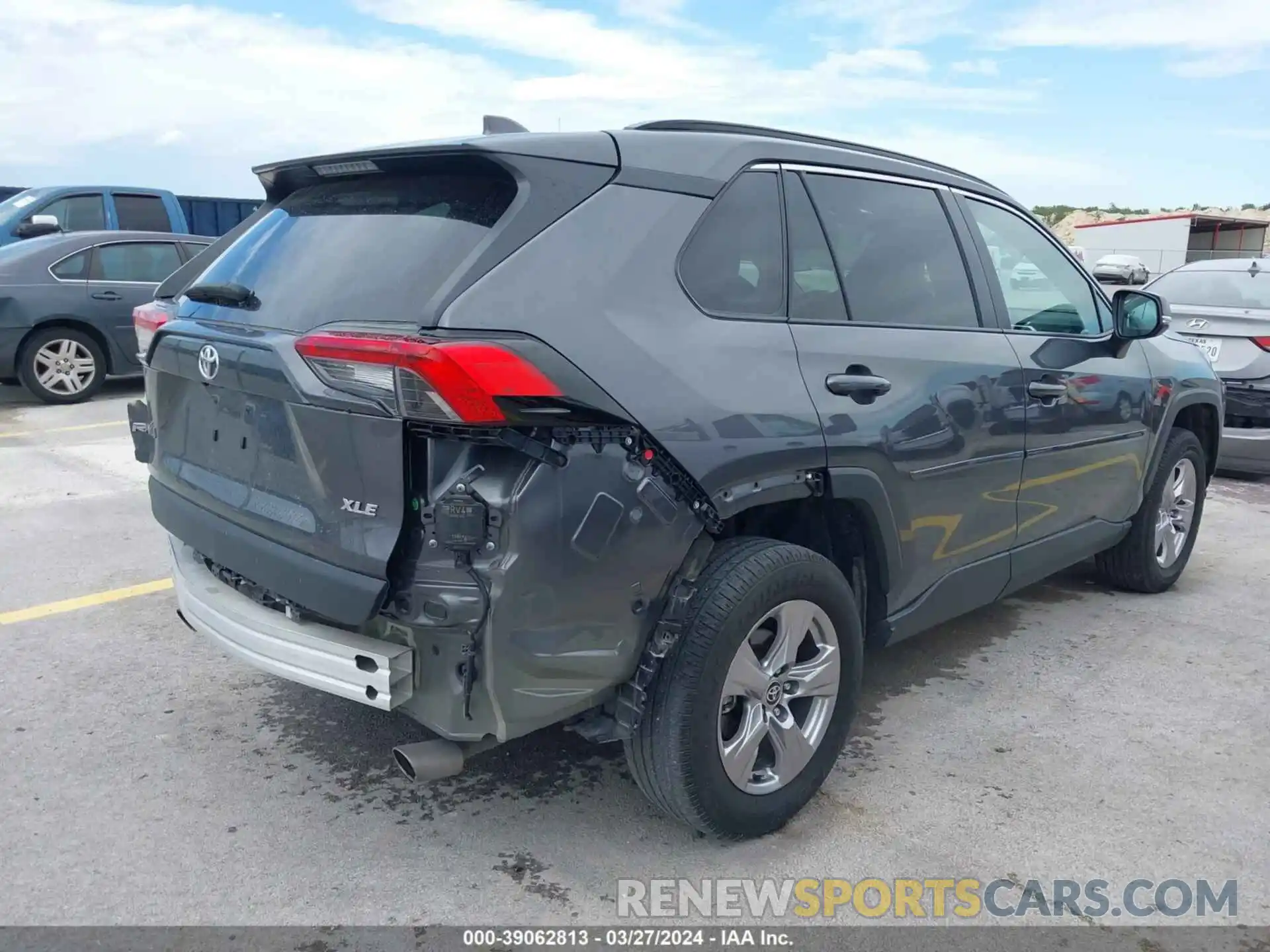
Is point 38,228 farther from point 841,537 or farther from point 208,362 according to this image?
point 841,537

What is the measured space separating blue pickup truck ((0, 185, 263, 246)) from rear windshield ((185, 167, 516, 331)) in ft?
29.6

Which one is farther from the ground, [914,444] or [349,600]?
[914,444]

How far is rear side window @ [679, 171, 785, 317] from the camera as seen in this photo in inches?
110

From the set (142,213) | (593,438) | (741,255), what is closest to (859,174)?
(741,255)

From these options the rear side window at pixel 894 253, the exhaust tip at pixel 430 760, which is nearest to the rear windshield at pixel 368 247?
the exhaust tip at pixel 430 760

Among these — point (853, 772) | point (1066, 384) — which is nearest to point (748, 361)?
point (853, 772)

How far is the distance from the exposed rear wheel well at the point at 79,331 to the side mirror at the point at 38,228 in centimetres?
167

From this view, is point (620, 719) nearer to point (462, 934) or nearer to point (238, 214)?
point (462, 934)

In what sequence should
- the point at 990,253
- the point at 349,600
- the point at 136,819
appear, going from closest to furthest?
the point at 349,600 → the point at 136,819 → the point at 990,253

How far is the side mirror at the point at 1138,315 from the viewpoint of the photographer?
429cm

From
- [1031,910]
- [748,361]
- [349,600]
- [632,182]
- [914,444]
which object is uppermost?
[632,182]

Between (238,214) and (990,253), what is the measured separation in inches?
567

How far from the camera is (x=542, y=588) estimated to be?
236 centimetres

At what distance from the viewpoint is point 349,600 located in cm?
245
